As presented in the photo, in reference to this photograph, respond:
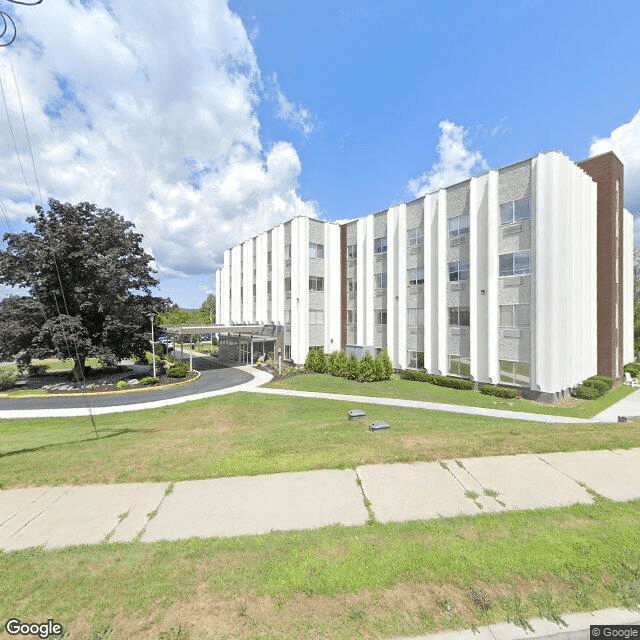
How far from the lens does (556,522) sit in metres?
4.91

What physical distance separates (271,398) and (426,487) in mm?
15404

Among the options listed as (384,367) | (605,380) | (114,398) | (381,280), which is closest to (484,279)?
(384,367)

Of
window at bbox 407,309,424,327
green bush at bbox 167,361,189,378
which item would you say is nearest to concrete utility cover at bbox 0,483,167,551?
green bush at bbox 167,361,189,378

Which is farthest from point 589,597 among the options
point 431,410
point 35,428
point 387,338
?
point 387,338

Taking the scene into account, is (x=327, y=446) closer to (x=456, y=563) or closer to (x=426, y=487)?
(x=426, y=487)

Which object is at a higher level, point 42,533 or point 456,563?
point 456,563

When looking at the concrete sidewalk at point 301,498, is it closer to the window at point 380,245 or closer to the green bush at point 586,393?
the green bush at point 586,393

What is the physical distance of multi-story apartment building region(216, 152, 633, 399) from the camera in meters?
21.0

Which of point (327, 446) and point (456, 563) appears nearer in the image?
point (456, 563)

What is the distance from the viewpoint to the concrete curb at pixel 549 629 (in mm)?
3217

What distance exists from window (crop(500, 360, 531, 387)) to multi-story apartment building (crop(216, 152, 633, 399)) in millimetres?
67

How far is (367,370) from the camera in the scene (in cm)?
2652

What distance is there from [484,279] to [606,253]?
11043 millimetres

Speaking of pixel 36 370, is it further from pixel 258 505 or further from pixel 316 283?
pixel 258 505
